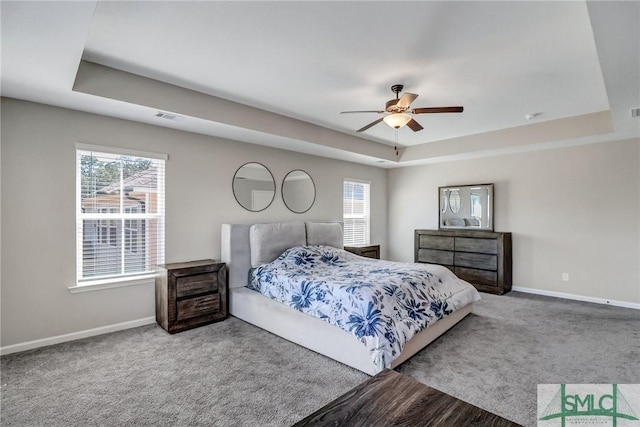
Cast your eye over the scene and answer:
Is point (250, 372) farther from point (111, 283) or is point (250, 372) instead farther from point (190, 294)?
point (111, 283)

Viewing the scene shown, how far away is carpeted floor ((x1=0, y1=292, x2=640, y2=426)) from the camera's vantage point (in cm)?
215

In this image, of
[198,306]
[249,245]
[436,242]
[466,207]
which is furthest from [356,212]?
[198,306]

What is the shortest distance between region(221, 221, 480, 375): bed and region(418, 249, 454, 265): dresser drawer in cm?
173

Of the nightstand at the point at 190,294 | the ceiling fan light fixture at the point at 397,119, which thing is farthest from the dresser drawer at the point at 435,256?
the nightstand at the point at 190,294

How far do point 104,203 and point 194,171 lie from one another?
1084 mm

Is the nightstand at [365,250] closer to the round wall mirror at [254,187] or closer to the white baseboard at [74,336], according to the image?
the round wall mirror at [254,187]

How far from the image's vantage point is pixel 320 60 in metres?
2.80

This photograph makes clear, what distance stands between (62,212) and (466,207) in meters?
5.90

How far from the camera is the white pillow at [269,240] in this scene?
4.35 m

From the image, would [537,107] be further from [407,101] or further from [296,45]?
[296,45]

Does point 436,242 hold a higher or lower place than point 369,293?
higher

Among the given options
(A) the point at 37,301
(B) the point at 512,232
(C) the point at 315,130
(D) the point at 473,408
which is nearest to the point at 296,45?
(C) the point at 315,130

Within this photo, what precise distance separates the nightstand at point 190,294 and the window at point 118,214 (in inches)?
14.1

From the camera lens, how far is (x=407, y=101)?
295 centimetres
